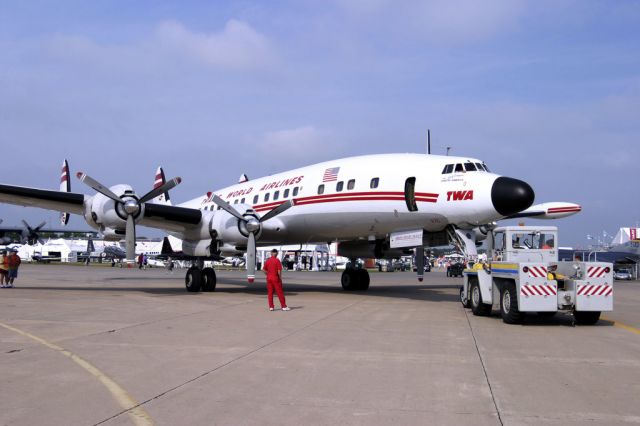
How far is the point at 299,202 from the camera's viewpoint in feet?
67.0

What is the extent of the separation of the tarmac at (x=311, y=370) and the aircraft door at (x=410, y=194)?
3942 mm

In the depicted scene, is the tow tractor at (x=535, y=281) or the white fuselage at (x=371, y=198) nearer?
the tow tractor at (x=535, y=281)

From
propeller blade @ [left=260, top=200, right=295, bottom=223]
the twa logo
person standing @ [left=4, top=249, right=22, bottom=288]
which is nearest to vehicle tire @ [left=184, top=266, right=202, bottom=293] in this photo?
propeller blade @ [left=260, top=200, right=295, bottom=223]

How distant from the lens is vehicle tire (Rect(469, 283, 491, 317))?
14.6 m

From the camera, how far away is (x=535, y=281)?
41.1 feet

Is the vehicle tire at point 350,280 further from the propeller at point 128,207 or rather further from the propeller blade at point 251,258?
the propeller at point 128,207

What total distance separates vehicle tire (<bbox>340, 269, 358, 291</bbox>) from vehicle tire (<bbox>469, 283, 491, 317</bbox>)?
9169 millimetres

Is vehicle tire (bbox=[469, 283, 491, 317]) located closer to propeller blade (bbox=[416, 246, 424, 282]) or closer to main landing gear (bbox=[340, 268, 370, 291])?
propeller blade (bbox=[416, 246, 424, 282])

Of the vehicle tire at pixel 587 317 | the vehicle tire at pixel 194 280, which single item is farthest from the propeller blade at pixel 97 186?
the vehicle tire at pixel 587 317

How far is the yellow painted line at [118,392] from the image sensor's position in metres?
5.30

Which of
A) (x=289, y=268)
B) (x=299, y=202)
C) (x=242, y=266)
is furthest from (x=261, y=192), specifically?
(x=242, y=266)

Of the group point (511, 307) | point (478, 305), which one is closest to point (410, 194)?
point (478, 305)

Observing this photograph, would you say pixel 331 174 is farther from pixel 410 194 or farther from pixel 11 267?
pixel 11 267

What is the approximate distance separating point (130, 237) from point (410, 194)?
8.89 meters
